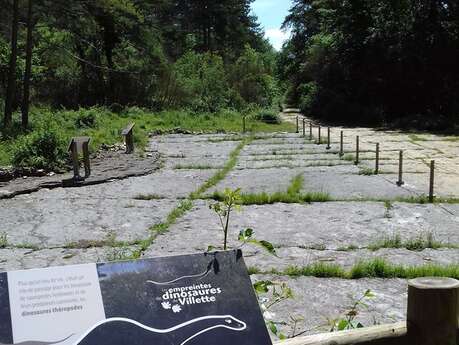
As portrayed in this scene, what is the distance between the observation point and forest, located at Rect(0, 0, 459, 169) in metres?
25.1

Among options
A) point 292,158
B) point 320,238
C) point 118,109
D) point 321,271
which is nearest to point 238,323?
point 321,271

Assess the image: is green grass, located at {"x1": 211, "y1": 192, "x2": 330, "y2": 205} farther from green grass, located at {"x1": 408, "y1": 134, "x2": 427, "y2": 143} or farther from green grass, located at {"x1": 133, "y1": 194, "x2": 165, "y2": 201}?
green grass, located at {"x1": 408, "y1": 134, "x2": 427, "y2": 143}

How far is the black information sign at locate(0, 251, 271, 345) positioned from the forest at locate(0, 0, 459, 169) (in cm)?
1883

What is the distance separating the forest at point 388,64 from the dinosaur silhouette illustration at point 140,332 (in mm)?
22376

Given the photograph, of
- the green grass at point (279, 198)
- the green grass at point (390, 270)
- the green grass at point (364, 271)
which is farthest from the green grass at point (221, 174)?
the green grass at point (390, 270)

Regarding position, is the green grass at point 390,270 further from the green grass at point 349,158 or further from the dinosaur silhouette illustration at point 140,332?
the green grass at point 349,158

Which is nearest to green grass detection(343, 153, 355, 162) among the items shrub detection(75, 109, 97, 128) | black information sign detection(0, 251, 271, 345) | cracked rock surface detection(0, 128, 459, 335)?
cracked rock surface detection(0, 128, 459, 335)

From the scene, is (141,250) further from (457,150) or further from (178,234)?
(457,150)

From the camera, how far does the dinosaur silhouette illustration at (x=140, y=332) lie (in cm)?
190

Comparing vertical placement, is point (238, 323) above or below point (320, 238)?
above

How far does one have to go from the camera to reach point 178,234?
6.90 m

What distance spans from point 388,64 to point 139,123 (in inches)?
484

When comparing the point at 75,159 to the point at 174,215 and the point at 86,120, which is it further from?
the point at 86,120

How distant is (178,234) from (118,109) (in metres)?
21.0
